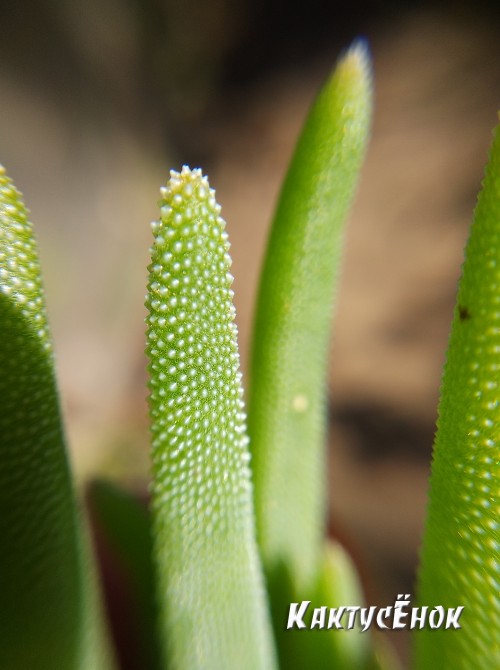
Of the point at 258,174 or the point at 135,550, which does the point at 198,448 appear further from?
the point at 258,174

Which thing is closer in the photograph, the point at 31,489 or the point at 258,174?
the point at 31,489

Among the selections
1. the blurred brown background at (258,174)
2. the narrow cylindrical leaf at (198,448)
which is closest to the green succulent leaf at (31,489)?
the narrow cylindrical leaf at (198,448)

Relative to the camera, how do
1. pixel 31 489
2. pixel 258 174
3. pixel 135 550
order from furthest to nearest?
pixel 258 174
pixel 135 550
pixel 31 489

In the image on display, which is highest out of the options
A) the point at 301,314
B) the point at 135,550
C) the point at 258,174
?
the point at 258,174

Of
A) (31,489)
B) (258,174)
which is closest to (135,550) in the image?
(31,489)

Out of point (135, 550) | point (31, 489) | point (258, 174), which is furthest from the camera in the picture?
point (258, 174)

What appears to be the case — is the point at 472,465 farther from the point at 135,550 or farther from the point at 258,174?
the point at 258,174

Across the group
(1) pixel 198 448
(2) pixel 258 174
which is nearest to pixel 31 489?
(1) pixel 198 448

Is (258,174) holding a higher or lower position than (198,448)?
higher
